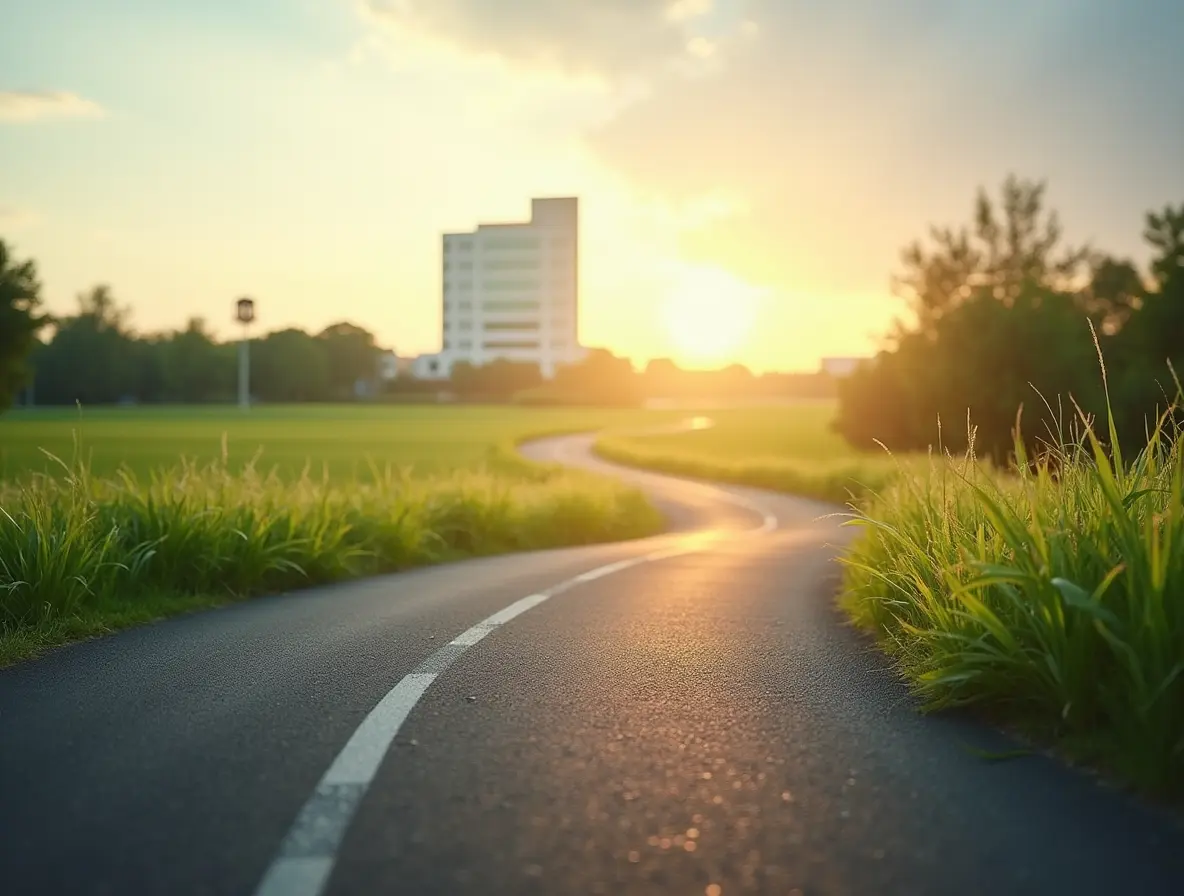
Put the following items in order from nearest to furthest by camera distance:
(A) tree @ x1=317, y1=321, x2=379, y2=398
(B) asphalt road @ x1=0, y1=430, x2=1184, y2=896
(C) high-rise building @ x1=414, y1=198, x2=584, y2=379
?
(B) asphalt road @ x1=0, y1=430, x2=1184, y2=896, (A) tree @ x1=317, y1=321, x2=379, y2=398, (C) high-rise building @ x1=414, y1=198, x2=584, y2=379

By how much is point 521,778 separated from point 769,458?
39.9m

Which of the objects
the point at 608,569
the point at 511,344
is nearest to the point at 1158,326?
the point at 608,569

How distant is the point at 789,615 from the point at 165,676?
4642 millimetres

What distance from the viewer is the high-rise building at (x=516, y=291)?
169125 millimetres

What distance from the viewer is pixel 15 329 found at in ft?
127

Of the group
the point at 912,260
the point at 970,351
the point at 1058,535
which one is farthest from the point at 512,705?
the point at 912,260

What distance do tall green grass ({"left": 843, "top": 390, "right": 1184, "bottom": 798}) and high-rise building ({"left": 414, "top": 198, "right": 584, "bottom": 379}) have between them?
161 metres

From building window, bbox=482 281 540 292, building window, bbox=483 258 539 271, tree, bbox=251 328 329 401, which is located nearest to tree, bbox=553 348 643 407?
building window, bbox=482 281 540 292

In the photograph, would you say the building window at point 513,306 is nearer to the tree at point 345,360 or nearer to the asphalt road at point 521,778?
the tree at point 345,360

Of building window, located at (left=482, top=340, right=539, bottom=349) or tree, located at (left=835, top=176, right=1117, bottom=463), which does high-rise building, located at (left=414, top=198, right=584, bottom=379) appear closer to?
building window, located at (left=482, top=340, right=539, bottom=349)

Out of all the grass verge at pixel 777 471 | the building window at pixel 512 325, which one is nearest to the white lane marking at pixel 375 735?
the grass verge at pixel 777 471

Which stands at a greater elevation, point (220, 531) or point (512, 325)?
point (512, 325)

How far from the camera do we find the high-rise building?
6658 inches

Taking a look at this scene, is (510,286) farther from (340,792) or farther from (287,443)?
(340,792)
